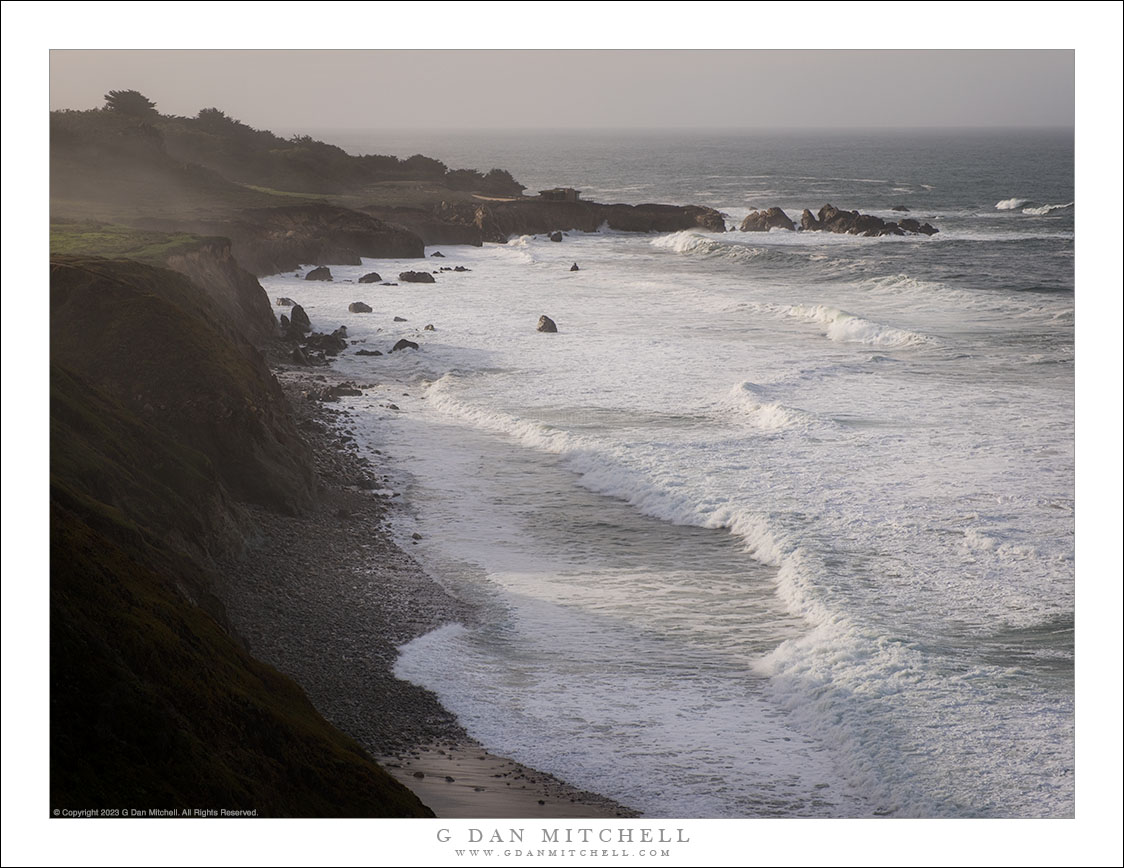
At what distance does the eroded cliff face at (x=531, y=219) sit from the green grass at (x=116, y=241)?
3052cm

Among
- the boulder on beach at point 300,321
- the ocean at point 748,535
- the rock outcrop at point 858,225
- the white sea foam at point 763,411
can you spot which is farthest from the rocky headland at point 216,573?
the rock outcrop at point 858,225

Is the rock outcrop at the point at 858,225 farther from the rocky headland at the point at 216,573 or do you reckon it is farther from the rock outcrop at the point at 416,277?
the rocky headland at the point at 216,573

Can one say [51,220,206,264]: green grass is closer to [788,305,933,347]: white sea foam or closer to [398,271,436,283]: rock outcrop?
[398,271,436,283]: rock outcrop

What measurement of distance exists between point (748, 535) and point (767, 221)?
56.0 meters

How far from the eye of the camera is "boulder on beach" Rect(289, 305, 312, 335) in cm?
3257

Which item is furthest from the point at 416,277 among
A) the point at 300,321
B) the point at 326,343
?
the point at 326,343

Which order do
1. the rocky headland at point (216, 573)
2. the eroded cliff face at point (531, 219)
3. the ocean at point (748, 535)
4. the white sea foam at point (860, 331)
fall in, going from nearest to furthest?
the rocky headland at point (216, 573)
the ocean at point (748, 535)
the white sea foam at point (860, 331)
the eroded cliff face at point (531, 219)

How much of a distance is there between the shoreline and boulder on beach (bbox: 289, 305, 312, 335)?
14168 mm

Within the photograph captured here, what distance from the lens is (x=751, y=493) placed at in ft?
59.1

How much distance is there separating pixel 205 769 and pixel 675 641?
7.06 m

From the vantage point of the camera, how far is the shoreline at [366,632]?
388 inches

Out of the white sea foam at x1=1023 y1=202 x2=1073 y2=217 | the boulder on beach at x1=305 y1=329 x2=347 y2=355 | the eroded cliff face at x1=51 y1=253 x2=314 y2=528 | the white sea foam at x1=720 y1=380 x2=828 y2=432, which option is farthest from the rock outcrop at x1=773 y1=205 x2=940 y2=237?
the eroded cliff face at x1=51 y1=253 x2=314 y2=528

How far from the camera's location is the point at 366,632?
43.2 ft

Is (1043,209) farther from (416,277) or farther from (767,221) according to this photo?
(416,277)
